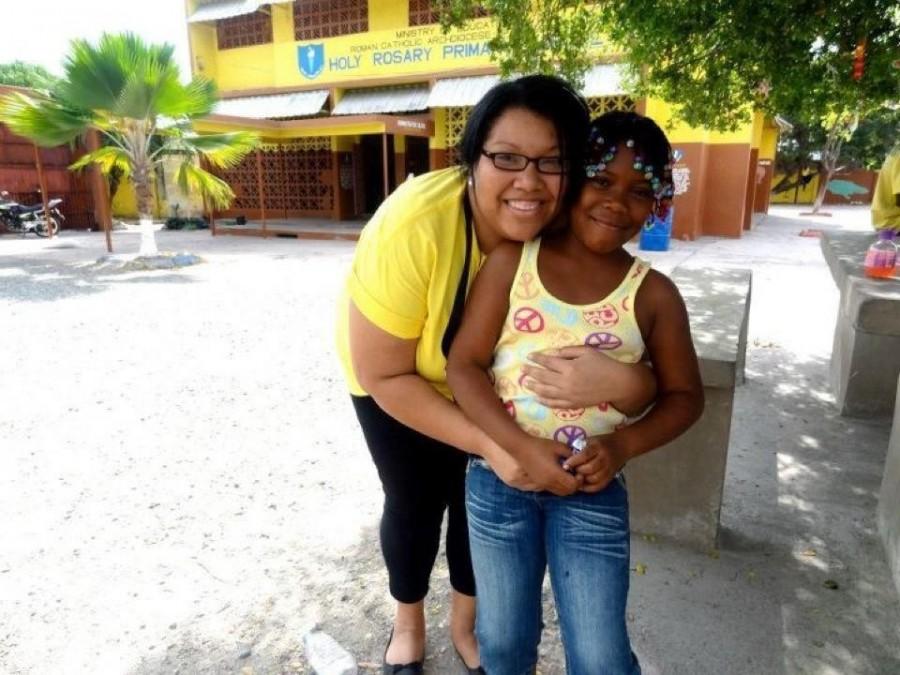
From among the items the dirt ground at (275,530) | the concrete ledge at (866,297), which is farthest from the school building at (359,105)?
the dirt ground at (275,530)

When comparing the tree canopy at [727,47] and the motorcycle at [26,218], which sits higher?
the tree canopy at [727,47]

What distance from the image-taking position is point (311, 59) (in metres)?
16.0

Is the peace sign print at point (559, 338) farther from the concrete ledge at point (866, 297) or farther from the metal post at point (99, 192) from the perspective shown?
the metal post at point (99, 192)

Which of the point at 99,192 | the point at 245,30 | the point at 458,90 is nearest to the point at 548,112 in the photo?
the point at 458,90

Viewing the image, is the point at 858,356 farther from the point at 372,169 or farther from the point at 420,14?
the point at 372,169

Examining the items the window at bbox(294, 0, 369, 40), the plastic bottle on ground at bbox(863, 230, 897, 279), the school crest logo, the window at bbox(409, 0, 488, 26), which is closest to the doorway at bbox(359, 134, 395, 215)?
the school crest logo

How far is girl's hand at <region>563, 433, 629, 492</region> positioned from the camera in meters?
1.24

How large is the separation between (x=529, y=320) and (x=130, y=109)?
31.8 ft

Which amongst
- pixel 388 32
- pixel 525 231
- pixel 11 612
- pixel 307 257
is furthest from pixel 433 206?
pixel 388 32

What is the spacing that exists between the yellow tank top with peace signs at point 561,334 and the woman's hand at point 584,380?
0.03 meters

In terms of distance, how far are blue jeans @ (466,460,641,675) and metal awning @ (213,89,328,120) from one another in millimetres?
15580

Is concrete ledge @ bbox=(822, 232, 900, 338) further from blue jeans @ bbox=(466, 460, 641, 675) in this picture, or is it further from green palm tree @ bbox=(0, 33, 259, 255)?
green palm tree @ bbox=(0, 33, 259, 255)

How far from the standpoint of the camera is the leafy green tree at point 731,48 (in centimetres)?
290

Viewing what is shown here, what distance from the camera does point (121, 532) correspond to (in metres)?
2.62
